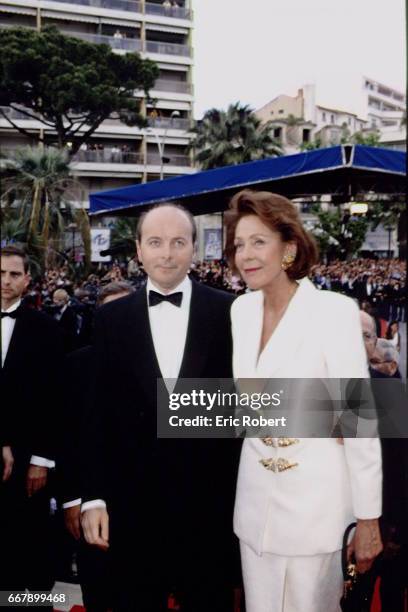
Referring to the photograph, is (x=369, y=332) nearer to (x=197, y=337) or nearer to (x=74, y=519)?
(x=197, y=337)

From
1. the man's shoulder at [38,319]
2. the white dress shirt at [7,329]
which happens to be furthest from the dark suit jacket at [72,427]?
the white dress shirt at [7,329]

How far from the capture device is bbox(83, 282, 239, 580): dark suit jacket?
5.74 ft

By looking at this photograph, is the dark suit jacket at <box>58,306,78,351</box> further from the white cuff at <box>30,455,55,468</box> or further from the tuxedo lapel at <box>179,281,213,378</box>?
the tuxedo lapel at <box>179,281,213,378</box>

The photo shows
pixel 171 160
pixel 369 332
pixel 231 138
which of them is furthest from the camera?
pixel 171 160

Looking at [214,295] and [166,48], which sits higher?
[166,48]

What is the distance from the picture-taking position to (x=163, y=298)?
1790 millimetres

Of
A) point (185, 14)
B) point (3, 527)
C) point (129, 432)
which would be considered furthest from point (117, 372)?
point (185, 14)

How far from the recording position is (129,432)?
1.77 meters

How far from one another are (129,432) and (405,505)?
0.93m

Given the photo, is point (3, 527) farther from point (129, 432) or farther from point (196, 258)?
point (196, 258)

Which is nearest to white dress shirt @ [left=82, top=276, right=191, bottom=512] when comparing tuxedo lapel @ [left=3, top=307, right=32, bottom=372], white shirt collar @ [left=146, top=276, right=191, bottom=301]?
white shirt collar @ [left=146, top=276, right=191, bottom=301]

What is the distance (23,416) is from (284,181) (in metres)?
1.43

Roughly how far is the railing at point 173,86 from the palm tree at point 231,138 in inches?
5.7

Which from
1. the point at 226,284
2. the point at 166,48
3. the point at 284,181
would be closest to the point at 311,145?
the point at 284,181
